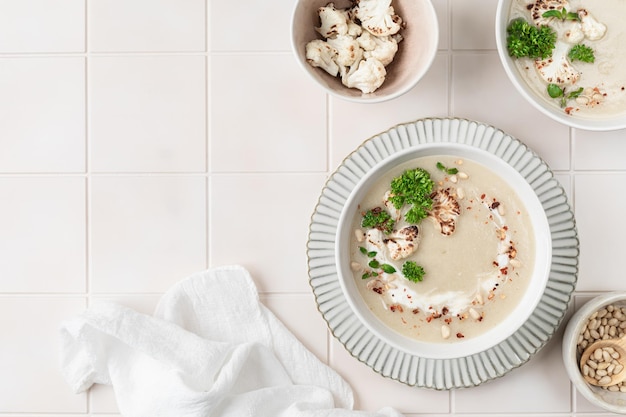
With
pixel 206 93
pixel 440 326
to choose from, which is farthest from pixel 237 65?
pixel 440 326

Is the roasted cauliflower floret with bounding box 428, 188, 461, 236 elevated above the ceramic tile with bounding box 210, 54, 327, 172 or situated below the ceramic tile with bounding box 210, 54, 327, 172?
below

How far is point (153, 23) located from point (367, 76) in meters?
0.41

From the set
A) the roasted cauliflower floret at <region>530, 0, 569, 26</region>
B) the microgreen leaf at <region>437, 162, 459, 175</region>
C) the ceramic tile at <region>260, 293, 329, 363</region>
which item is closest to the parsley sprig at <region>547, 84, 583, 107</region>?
the roasted cauliflower floret at <region>530, 0, 569, 26</region>

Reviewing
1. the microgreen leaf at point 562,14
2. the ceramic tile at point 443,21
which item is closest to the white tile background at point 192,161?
the ceramic tile at point 443,21

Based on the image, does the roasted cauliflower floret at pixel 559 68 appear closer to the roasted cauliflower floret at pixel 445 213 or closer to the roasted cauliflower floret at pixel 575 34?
the roasted cauliflower floret at pixel 575 34

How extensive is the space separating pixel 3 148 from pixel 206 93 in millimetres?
387

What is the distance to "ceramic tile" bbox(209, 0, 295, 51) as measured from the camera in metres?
1.13

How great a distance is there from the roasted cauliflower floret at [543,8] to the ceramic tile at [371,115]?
21 centimetres

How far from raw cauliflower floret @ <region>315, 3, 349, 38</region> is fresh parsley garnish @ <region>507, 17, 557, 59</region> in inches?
11.0

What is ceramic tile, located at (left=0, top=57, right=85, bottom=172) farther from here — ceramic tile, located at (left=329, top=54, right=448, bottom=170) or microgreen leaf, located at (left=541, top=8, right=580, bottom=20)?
microgreen leaf, located at (left=541, top=8, right=580, bottom=20)

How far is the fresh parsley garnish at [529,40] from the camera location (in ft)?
3.44

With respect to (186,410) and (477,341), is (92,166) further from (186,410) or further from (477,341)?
(477,341)

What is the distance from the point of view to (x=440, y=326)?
1.06m

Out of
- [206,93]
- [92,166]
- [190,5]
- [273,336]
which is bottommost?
[273,336]
